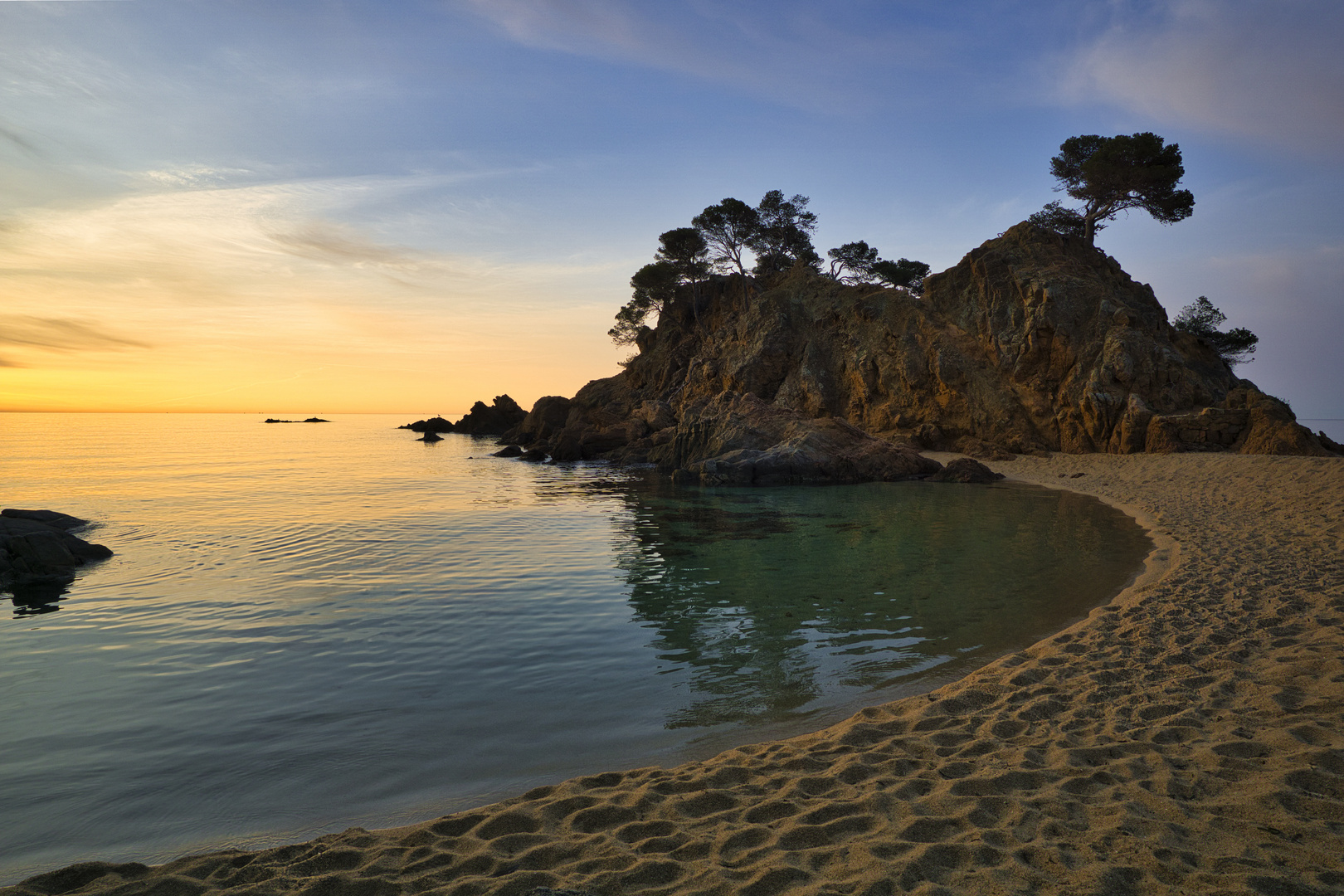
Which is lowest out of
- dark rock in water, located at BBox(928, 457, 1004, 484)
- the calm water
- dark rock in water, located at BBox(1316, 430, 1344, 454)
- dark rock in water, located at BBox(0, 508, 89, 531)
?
the calm water

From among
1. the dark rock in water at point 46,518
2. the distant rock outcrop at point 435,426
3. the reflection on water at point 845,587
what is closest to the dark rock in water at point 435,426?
the distant rock outcrop at point 435,426

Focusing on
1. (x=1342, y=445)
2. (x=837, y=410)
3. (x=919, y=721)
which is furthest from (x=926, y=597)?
(x=837, y=410)

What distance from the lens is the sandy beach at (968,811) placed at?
3311 millimetres

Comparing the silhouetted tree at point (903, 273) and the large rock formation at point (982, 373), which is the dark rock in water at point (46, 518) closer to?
the large rock formation at point (982, 373)

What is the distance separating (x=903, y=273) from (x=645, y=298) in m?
25.3

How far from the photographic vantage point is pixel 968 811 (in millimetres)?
3883

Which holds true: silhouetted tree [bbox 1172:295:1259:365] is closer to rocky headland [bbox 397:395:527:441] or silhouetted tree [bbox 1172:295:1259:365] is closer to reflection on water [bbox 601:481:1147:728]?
reflection on water [bbox 601:481:1147:728]

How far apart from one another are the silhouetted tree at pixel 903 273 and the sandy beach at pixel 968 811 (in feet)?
173

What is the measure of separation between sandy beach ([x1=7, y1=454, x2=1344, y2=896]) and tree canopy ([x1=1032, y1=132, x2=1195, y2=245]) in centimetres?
3938

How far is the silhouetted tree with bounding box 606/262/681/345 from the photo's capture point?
62125mm

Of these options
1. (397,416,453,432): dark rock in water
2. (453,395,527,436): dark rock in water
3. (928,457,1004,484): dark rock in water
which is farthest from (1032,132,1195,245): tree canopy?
(397,416,453,432): dark rock in water

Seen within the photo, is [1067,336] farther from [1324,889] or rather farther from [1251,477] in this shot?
[1324,889]

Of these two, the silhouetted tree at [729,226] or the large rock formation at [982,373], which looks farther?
the silhouetted tree at [729,226]

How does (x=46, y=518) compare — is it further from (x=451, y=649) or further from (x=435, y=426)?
(x=435, y=426)
